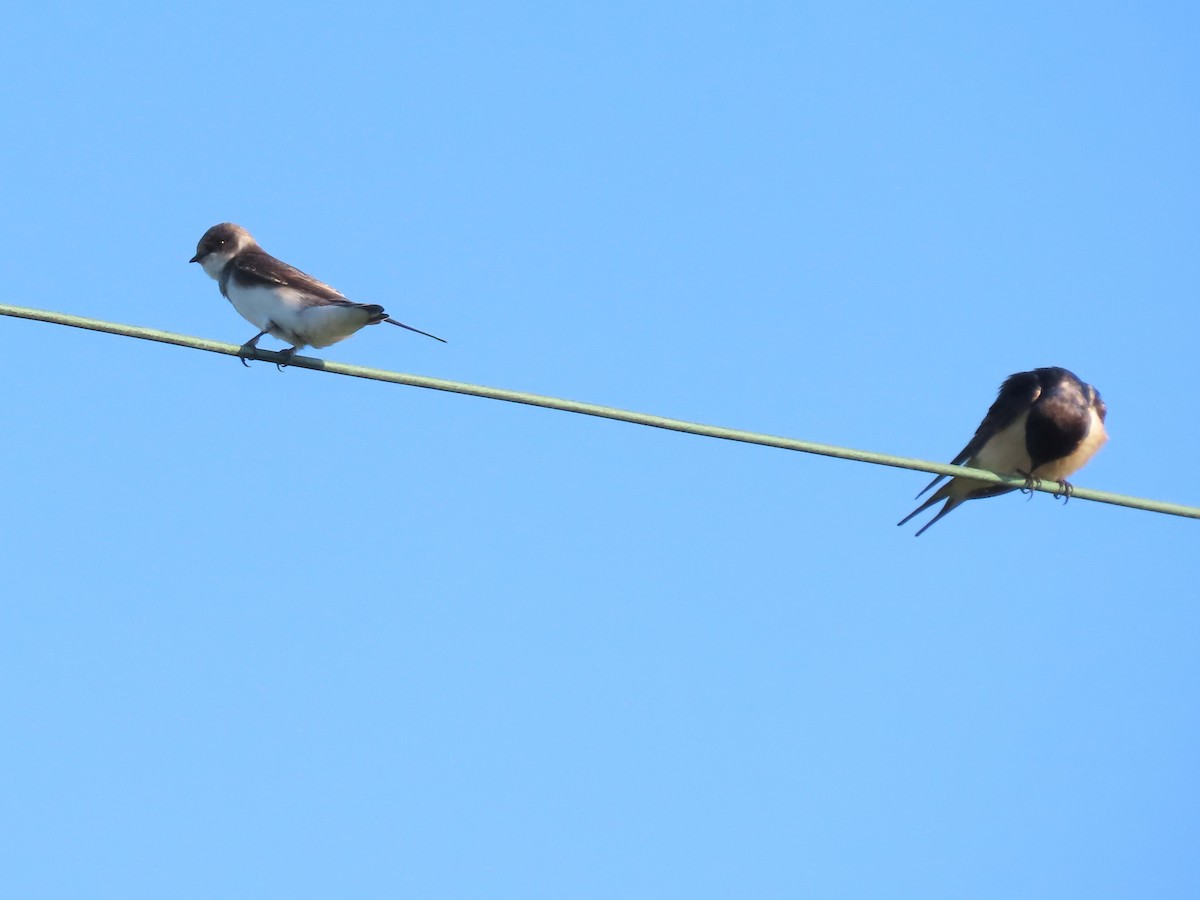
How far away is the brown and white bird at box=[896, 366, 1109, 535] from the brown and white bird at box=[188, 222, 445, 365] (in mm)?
3293

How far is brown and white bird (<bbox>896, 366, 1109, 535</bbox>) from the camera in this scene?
908cm

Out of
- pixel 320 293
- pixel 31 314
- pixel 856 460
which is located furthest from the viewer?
pixel 320 293

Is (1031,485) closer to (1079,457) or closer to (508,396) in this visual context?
(1079,457)

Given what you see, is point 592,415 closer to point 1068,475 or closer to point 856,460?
point 856,460

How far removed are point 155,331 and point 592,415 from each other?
5.15ft

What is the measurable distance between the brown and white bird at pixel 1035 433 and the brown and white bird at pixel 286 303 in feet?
10.8

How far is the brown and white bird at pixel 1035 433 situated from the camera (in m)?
9.08

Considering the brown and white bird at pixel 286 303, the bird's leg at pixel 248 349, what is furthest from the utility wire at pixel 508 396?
the brown and white bird at pixel 286 303

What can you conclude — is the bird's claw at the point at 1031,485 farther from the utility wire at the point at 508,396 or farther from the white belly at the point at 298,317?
the white belly at the point at 298,317

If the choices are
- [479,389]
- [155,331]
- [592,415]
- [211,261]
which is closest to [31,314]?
[155,331]

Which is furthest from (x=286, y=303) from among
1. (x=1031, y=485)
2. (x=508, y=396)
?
(x=1031, y=485)

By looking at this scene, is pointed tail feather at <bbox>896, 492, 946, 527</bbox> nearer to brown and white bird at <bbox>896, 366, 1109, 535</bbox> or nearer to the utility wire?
brown and white bird at <bbox>896, 366, 1109, 535</bbox>

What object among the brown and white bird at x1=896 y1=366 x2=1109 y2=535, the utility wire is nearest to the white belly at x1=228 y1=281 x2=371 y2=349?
the utility wire

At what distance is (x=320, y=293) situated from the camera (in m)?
8.47
